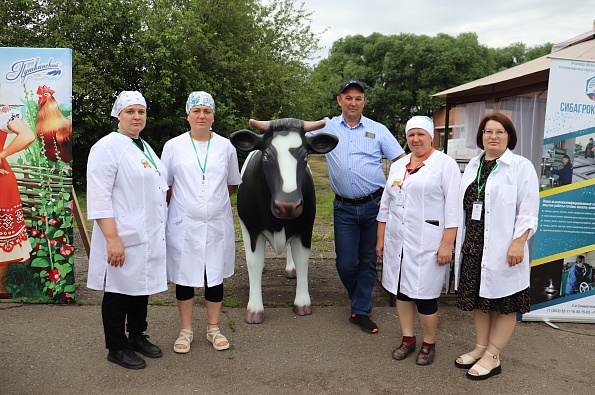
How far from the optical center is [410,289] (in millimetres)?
3486

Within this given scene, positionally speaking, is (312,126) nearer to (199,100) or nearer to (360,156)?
(360,156)

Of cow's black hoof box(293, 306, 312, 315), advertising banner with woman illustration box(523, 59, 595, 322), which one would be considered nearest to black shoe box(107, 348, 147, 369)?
cow's black hoof box(293, 306, 312, 315)

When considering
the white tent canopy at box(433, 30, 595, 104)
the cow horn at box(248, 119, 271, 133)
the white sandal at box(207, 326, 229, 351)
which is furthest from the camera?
the white tent canopy at box(433, 30, 595, 104)

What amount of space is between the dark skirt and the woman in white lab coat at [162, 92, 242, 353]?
5.94 feet

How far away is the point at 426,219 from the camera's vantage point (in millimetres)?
3432

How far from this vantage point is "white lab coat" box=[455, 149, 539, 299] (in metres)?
3.23

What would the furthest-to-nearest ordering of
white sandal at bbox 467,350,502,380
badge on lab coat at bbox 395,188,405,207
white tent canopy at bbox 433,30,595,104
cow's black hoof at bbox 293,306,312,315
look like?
1. white tent canopy at bbox 433,30,595,104
2. cow's black hoof at bbox 293,306,312,315
3. badge on lab coat at bbox 395,188,405,207
4. white sandal at bbox 467,350,502,380

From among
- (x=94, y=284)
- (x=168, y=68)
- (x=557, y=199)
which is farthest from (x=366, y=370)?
(x=168, y=68)

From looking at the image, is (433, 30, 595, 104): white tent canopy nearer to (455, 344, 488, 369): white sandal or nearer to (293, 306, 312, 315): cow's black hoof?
(455, 344, 488, 369): white sandal

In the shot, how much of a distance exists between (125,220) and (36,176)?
1820 millimetres

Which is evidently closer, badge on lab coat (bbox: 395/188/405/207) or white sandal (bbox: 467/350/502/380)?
white sandal (bbox: 467/350/502/380)

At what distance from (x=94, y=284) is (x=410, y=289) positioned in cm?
227

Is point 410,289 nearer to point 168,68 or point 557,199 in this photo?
point 557,199

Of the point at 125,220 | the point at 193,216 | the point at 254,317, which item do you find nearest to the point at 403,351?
the point at 254,317
